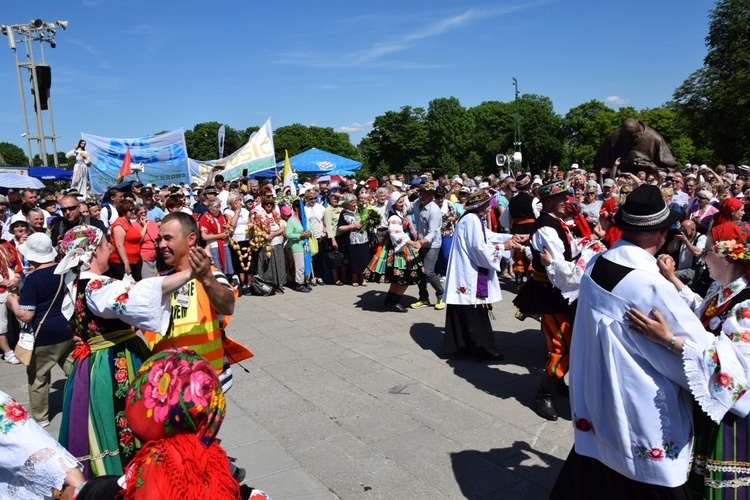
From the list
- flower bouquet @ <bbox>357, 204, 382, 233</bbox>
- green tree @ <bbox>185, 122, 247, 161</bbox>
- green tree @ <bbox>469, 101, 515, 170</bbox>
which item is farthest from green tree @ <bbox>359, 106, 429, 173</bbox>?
flower bouquet @ <bbox>357, 204, 382, 233</bbox>

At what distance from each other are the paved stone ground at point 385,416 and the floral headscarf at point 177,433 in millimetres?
2266

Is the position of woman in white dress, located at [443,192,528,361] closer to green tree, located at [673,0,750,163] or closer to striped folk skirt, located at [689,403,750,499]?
striped folk skirt, located at [689,403,750,499]

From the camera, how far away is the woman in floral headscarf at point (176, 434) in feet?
5.49

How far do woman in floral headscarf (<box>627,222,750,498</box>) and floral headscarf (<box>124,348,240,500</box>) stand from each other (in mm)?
1788

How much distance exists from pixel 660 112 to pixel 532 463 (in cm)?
6201

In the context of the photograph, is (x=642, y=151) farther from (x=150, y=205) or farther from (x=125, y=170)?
(x=125, y=170)

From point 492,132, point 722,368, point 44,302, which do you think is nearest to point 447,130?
point 492,132

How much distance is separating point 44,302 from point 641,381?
14.7 feet

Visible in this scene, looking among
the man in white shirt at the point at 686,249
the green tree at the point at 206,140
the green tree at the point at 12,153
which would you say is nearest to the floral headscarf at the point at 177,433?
the man in white shirt at the point at 686,249

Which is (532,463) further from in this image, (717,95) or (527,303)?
(717,95)

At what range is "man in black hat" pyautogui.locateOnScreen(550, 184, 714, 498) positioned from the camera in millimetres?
2445

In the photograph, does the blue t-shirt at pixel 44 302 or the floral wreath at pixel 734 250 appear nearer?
the floral wreath at pixel 734 250

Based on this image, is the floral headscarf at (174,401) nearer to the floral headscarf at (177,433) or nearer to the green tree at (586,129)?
the floral headscarf at (177,433)

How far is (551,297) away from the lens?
496 centimetres
